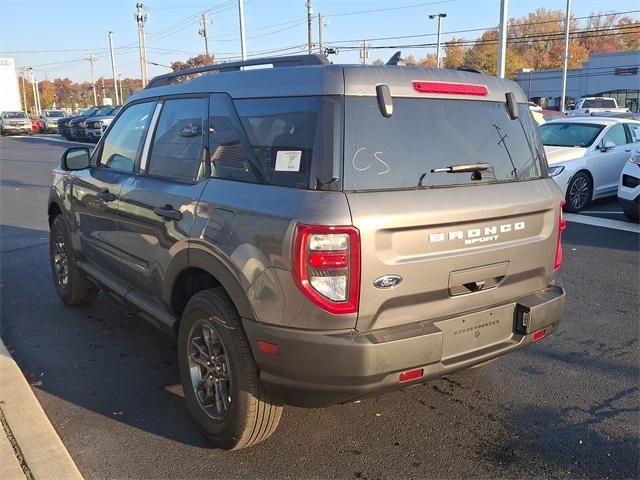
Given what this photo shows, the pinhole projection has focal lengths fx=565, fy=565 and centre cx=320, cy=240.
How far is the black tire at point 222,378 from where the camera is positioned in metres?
2.79

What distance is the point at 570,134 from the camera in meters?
11.1

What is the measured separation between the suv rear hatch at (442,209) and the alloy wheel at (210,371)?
0.91 meters

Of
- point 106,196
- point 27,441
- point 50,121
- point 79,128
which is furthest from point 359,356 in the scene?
point 50,121

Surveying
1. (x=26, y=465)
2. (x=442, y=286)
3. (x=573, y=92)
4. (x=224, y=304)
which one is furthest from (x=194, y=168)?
(x=573, y=92)

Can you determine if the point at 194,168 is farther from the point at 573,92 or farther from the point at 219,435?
the point at 573,92

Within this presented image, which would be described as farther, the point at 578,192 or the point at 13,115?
the point at 13,115

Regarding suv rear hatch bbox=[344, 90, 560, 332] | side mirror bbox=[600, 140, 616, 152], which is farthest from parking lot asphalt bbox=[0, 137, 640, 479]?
side mirror bbox=[600, 140, 616, 152]

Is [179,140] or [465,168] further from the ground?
[179,140]

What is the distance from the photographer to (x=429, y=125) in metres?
2.80

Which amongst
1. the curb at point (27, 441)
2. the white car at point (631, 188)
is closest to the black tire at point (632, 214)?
the white car at point (631, 188)

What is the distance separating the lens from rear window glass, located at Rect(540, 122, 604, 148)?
10.8 metres

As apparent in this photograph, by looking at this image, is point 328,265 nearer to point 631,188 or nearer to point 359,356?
point 359,356

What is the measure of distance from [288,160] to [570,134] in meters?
9.99

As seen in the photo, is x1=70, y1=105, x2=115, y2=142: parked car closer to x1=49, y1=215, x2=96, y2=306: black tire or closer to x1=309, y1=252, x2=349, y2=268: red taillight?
x1=49, y1=215, x2=96, y2=306: black tire
